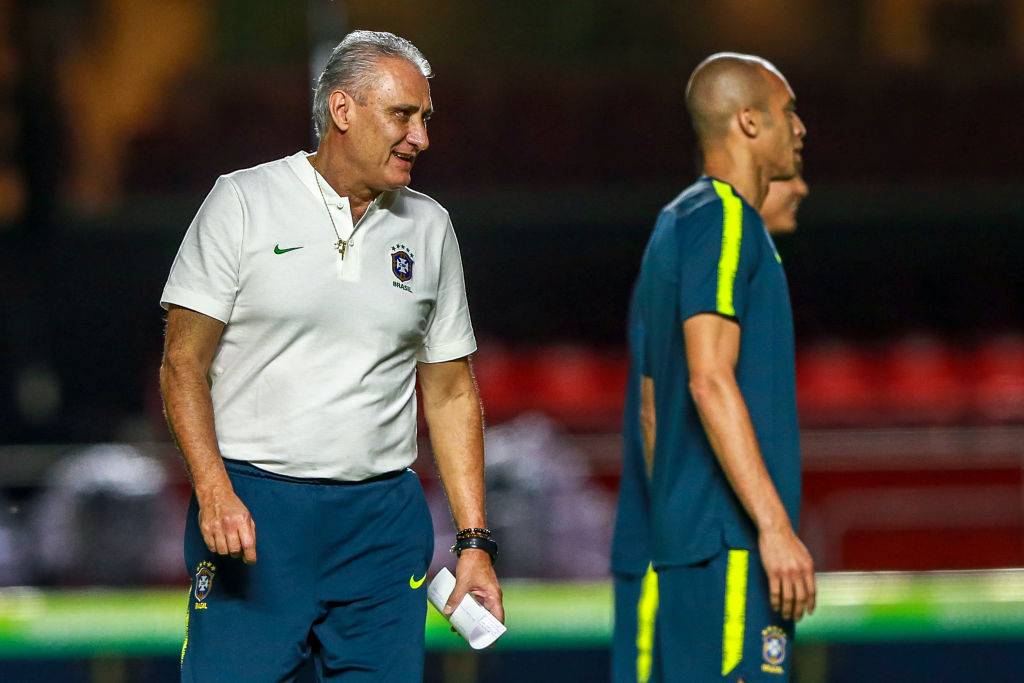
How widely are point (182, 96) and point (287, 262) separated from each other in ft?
29.8

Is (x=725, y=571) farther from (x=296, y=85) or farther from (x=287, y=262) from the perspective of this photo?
(x=296, y=85)

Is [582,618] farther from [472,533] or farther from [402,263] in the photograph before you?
[402,263]

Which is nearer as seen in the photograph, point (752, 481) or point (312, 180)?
point (312, 180)

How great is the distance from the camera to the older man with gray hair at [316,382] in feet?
6.90

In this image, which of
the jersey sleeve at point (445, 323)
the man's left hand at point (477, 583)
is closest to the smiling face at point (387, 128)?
the jersey sleeve at point (445, 323)

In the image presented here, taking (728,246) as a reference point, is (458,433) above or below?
below

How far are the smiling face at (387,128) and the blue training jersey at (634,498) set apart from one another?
618 millimetres

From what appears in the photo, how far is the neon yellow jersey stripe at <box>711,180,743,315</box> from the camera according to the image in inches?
93.4

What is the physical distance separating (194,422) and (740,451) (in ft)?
2.69

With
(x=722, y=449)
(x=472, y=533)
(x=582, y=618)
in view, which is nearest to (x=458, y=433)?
(x=472, y=533)

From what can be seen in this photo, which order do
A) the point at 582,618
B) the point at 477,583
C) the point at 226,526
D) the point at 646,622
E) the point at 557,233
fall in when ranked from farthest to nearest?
the point at 557,233
the point at 582,618
the point at 646,622
the point at 477,583
the point at 226,526

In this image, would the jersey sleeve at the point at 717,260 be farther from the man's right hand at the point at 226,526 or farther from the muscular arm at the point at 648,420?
the man's right hand at the point at 226,526

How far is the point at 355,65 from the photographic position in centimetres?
218

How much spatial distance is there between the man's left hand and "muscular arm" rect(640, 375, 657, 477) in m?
0.46
